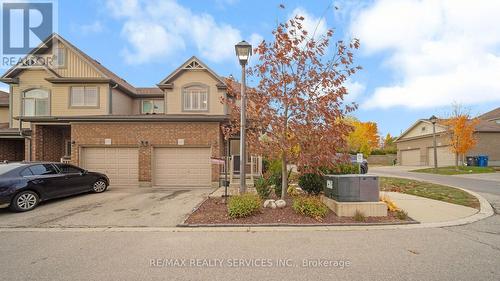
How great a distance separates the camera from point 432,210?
8.16 m

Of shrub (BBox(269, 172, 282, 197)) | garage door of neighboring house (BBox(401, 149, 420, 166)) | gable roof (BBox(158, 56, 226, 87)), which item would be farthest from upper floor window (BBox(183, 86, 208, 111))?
garage door of neighboring house (BBox(401, 149, 420, 166))

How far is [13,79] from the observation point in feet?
57.2

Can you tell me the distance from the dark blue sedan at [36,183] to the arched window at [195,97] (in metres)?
7.29

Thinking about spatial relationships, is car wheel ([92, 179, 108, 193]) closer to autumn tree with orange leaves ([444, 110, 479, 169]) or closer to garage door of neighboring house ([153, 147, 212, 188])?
garage door of neighboring house ([153, 147, 212, 188])

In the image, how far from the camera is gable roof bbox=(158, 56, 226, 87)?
16.9 m

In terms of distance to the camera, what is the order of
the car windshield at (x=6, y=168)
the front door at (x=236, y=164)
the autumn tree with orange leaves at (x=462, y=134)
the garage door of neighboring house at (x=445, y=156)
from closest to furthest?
1. the car windshield at (x=6, y=168)
2. the front door at (x=236, y=164)
3. the autumn tree with orange leaves at (x=462, y=134)
4. the garage door of neighboring house at (x=445, y=156)

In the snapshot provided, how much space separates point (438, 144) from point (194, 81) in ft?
86.6

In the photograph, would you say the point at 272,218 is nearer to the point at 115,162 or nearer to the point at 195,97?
the point at 115,162

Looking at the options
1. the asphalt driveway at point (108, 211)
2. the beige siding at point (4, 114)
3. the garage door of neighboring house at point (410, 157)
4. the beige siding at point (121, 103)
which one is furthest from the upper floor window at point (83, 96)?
the garage door of neighboring house at point (410, 157)

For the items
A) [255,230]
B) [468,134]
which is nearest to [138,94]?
[255,230]

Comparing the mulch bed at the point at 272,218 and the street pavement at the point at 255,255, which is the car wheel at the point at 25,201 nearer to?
the street pavement at the point at 255,255

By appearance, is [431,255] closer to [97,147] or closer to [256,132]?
[256,132]

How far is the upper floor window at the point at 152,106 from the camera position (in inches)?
766

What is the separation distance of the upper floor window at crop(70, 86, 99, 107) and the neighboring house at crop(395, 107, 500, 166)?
29319mm
